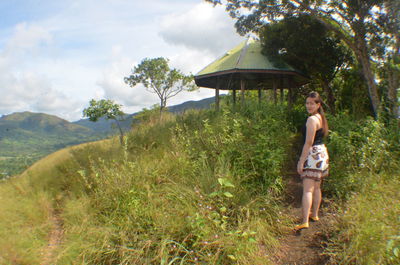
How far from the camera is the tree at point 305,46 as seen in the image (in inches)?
414

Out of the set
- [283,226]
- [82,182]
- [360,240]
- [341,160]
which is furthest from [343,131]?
[82,182]

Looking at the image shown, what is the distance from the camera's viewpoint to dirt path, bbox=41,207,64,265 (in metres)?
3.20

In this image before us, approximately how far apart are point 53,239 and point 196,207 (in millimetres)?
2379

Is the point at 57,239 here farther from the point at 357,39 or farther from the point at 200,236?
the point at 357,39

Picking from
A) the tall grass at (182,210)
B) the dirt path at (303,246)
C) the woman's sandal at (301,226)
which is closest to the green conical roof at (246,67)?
the tall grass at (182,210)

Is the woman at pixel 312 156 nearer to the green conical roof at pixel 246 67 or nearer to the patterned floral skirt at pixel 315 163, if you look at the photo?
the patterned floral skirt at pixel 315 163

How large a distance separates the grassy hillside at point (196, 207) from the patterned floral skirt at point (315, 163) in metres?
0.56

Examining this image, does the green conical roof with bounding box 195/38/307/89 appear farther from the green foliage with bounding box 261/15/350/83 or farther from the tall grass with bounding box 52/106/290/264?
the tall grass with bounding box 52/106/290/264

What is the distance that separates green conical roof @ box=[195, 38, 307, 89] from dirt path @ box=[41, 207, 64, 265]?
8093 mm

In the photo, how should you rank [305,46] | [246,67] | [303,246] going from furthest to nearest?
1. [305,46]
2. [246,67]
3. [303,246]

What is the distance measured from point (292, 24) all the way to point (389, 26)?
372cm

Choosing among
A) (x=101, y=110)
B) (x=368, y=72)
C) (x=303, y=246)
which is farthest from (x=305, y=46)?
(x=101, y=110)

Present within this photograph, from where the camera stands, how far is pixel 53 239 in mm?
3814

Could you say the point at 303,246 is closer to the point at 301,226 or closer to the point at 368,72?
the point at 301,226
